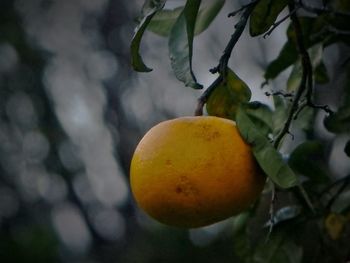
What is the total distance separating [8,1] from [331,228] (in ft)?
14.7

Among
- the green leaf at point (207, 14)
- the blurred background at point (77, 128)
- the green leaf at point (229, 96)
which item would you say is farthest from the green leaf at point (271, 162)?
the blurred background at point (77, 128)

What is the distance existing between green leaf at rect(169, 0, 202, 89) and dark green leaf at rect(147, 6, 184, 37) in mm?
230

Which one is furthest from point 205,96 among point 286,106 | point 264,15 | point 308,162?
point 308,162

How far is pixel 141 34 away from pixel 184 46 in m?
0.05

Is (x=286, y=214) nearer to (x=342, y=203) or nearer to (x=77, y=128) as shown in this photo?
(x=342, y=203)

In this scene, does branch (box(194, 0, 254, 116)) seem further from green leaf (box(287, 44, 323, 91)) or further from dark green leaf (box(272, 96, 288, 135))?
green leaf (box(287, 44, 323, 91))

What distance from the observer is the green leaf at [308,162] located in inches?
50.9

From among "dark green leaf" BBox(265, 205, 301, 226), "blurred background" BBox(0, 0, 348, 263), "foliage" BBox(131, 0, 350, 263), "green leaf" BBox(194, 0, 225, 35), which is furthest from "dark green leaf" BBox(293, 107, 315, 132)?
"blurred background" BBox(0, 0, 348, 263)

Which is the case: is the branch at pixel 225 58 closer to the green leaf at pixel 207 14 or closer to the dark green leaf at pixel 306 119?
the green leaf at pixel 207 14

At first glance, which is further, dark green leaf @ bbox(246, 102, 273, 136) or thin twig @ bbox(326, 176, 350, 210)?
thin twig @ bbox(326, 176, 350, 210)

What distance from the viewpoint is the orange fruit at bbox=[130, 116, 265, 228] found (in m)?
0.92

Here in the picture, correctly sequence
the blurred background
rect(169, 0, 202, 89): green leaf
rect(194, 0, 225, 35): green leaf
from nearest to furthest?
1. rect(169, 0, 202, 89): green leaf
2. rect(194, 0, 225, 35): green leaf
3. the blurred background

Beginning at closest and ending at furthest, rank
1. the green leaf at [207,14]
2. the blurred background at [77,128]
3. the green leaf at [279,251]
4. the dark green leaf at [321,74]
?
the green leaf at [207,14] < the green leaf at [279,251] < the dark green leaf at [321,74] < the blurred background at [77,128]

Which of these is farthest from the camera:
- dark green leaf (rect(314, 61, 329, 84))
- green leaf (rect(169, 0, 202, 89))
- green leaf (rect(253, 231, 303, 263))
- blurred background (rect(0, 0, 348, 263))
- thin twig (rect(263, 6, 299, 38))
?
blurred background (rect(0, 0, 348, 263))
